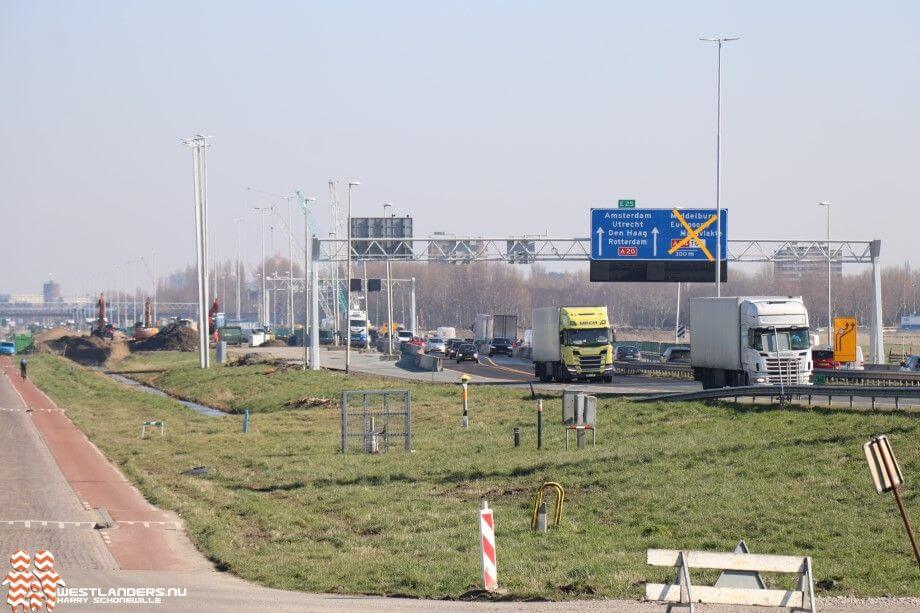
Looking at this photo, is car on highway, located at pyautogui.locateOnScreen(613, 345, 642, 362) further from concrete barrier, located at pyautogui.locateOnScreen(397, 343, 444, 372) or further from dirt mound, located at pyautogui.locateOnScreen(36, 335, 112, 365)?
dirt mound, located at pyautogui.locateOnScreen(36, 335, 112, 365)

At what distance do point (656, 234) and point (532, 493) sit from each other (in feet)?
124

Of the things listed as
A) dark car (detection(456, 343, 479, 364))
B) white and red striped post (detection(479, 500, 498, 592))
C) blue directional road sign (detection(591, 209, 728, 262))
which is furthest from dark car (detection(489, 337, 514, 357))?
white and red striped post (detection(479, 500, 498, 592))

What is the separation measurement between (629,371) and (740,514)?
5085cm

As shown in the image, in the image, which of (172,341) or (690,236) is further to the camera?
(172,341)

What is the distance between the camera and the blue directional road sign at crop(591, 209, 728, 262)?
64875mm

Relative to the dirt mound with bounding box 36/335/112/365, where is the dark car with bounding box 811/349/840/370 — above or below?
above

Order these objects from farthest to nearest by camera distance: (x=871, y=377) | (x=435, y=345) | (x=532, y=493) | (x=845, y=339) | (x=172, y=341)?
(x=172, y=341) → (x=435, y=345) → (x=845, y=339) → (x=871, y=377) → (x=532, y=493)

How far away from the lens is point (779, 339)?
47062 millimetres

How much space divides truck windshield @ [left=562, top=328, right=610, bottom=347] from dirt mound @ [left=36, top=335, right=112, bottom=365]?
85355 mm

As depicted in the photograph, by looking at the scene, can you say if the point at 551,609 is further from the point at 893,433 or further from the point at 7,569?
the point at 893,433

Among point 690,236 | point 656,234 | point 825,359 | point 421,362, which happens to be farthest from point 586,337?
point 421,362

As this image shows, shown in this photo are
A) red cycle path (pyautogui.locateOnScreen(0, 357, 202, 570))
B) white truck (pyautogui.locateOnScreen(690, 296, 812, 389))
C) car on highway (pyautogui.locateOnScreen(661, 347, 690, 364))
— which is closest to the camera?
red cycle path (pyautogui.locateOnScreen(0, 357, 202, 570))

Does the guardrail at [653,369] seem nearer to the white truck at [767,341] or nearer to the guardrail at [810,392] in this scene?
the white truck at [767,341]

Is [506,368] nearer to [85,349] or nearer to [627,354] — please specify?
[627,354]
